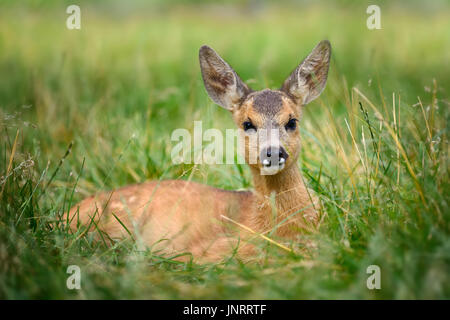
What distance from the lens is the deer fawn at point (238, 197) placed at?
4047 mm

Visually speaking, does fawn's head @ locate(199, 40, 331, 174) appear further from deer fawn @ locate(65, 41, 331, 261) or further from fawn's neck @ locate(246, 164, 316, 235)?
fawn's neck @ locate(246, 164, 316, 235)

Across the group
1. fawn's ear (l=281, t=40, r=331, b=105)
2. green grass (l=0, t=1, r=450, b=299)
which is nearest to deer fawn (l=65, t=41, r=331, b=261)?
fawn's ear (l=281, t=40, r=331, b=105)

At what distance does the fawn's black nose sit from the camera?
384cm

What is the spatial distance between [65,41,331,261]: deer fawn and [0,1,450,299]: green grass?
20cm

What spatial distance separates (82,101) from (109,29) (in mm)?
7330

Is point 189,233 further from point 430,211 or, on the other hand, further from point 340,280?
point 430,211

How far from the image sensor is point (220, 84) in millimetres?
4609

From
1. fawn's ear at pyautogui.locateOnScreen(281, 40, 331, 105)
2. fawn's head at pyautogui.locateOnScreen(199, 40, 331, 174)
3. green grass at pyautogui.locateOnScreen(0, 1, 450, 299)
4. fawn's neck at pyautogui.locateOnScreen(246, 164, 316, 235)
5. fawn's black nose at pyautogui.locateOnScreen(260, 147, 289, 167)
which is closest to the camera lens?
green grass at pyautogui.locateOnScreen(0, 1, 450, 299)

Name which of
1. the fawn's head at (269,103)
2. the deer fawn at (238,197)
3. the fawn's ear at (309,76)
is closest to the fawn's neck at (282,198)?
the deer fawn at (238,197)

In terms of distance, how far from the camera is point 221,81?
4.61 metres

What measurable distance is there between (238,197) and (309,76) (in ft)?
3.71

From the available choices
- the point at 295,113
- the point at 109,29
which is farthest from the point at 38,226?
the point at 109,29

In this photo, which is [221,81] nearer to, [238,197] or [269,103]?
[269,103]

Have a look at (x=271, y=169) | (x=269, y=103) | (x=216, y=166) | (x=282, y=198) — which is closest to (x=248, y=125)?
(x=269, y=103)
